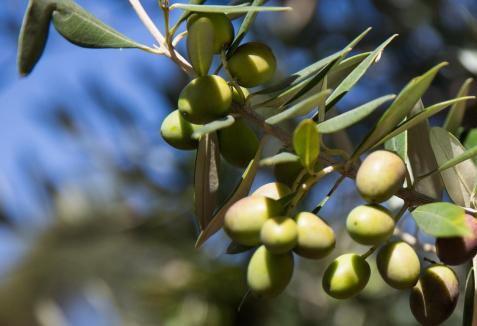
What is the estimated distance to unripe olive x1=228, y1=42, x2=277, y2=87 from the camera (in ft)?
2.50

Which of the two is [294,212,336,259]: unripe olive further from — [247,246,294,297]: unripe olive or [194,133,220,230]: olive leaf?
[194,133,220,230]: olive leaf

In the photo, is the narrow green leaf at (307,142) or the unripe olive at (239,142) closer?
the narrow green leaf at (307,142)

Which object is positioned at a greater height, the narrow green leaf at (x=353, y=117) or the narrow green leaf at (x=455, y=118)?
the narrow green leaf at (x=353, y=117)

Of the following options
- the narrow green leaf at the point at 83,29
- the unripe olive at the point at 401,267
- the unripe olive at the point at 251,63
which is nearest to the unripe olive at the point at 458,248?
the unripe olive at the point at 401,267

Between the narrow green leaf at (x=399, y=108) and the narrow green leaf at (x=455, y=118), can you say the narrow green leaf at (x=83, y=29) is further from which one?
the narrow green leaf at (x=455, y=118)

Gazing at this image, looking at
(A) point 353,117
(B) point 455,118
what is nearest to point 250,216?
(A) point 353,117

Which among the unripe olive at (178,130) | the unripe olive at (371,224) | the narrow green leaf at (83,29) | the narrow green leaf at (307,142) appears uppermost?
the narrow green leaf at (83,29)

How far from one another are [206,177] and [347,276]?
0.71 ft

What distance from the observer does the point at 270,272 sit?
0.68 metres

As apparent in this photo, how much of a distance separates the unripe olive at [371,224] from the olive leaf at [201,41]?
0.76 ft

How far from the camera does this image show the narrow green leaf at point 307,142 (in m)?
0.65

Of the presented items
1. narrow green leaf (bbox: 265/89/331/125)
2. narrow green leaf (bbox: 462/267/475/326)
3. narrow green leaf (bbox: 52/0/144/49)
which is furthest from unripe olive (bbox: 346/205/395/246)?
narrow green leaf (bbox: 52/0/144/49)

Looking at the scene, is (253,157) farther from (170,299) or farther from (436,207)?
(170,299)

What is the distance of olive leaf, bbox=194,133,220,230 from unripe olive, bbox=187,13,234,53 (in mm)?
108
